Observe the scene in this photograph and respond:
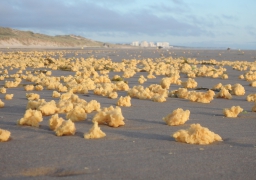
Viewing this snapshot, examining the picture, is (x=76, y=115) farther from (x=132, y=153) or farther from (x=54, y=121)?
(x=132, y=153)

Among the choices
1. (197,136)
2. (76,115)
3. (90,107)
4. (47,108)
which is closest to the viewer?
(197,136)

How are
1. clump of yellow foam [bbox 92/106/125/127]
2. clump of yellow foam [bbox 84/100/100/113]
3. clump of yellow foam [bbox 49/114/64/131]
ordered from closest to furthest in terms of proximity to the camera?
clump of yellow foam [bbox 49/114/64/131] → clump of yellow foam [bbox 92/106/125/127] → clump of yellow foam [bbox 84/100/100/113]

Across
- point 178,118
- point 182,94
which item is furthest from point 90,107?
point 182,94

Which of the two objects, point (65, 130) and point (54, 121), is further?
point (54, 121)

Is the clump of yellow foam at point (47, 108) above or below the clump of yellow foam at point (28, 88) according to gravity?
above

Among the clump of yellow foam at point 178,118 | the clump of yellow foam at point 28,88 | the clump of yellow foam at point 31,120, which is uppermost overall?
the clump of yellow foam at point 178,118

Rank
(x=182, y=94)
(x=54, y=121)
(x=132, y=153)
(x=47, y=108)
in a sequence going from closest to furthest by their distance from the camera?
1. (x=132, y=153)
2. (x=54, y=121)
3. (x=47, y=108)
4. (x=182, y=94)

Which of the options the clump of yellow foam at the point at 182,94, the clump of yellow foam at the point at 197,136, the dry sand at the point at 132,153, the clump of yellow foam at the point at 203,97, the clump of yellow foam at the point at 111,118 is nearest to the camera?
the dry sand at the point at 132,153

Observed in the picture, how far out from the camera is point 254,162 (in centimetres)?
315

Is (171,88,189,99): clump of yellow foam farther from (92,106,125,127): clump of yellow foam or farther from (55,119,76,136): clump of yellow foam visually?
(55,119,76,136): clump of yellow foam

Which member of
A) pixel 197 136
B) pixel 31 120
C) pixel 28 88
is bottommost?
pixel 28 88

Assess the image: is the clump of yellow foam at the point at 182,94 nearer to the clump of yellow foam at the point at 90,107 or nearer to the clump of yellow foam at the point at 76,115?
the clump of yellow foam at the point at 90,107

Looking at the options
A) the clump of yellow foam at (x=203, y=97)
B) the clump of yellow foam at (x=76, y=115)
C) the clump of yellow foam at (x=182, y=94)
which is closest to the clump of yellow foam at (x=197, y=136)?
the clump of yellow foam at (x=76, y=115)

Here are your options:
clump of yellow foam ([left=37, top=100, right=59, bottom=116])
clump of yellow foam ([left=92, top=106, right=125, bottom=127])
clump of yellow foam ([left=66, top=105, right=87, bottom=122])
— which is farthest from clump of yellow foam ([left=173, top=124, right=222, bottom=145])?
clump of yellow foam ([left=37, top=100, right=59, bottom=116])
